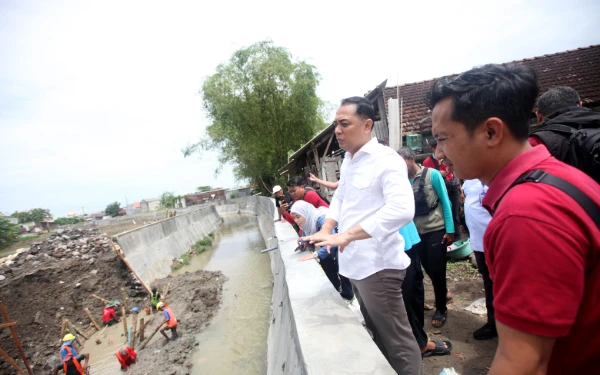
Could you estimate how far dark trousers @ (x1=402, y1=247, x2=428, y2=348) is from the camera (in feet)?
8.18

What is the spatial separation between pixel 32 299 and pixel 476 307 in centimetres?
1007

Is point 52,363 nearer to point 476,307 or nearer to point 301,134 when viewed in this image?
point 476,307

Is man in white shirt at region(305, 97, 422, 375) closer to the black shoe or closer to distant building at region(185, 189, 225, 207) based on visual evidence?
the black shoe

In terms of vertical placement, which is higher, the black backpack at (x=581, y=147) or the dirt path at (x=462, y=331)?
the black backpack at (x=581, y=147)

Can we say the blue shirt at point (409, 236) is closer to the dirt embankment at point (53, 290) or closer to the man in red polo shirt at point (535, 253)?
the man in red polo shirt at point (535, 253)

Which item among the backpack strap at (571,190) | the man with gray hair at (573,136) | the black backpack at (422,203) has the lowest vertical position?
the black backpack at (422,203)

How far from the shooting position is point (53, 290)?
8.32 metres

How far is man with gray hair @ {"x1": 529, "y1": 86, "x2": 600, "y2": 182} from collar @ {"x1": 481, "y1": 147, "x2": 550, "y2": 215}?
3.15 ft

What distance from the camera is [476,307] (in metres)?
3.54

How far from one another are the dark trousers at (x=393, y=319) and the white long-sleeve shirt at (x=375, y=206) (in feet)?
0.22

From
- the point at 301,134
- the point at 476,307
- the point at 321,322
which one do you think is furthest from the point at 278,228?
the point at 301,134

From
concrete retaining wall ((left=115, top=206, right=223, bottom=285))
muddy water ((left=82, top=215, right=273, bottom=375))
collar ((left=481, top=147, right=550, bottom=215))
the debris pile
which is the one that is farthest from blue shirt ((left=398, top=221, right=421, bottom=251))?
the debris pile

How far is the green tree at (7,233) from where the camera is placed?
2141cm

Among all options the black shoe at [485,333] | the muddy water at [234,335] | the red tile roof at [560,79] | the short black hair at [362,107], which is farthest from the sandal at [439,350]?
the red tile roof at [560,79]
